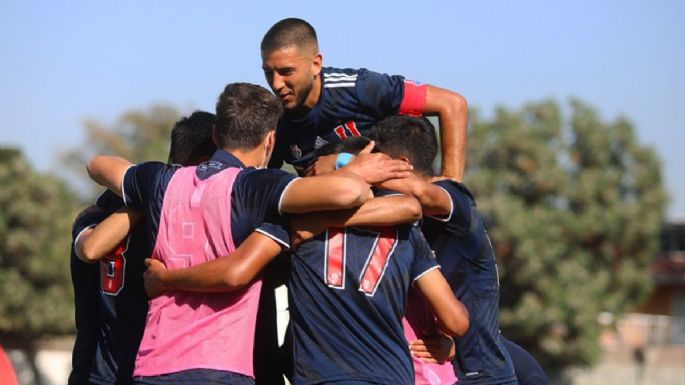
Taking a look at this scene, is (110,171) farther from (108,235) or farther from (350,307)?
(350,307)

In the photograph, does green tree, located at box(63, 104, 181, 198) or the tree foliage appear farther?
green tree, located at box(63, 104, 181, 198)

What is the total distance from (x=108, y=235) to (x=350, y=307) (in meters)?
1.46

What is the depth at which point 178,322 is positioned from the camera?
5.54 meters

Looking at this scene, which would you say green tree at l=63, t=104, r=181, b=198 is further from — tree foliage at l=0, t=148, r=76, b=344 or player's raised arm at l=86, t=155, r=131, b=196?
player's raised arm at l=86, t=155, r=131, b=196

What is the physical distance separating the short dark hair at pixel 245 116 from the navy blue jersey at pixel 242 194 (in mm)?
97

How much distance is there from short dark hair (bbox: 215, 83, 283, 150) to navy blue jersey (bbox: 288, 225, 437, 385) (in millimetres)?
649

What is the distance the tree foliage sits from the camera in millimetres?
30219

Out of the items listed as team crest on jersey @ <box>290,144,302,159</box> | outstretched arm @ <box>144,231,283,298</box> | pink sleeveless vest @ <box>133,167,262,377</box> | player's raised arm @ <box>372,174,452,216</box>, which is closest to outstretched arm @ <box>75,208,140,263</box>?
pink sleeveless vest @ <box>133,167,262,377</box>

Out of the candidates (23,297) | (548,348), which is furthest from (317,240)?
(548,348)

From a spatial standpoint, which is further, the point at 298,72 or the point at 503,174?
the point at 503,174

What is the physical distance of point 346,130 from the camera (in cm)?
684

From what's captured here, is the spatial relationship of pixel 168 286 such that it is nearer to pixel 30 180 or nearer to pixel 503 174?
pixel 30 180

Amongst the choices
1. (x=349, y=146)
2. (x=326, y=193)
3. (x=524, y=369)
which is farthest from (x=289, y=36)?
(x=524, y=369)

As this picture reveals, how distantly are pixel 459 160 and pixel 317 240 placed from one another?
5.01 ft
